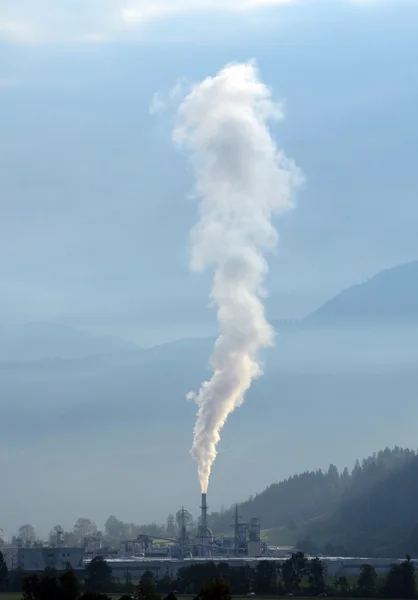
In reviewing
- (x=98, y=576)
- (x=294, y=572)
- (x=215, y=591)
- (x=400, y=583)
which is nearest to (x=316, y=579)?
(x=294, y=572)

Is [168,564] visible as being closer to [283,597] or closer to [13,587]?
[13,587]

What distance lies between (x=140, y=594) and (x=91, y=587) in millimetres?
38564

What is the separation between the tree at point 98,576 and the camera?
14138 centimetres

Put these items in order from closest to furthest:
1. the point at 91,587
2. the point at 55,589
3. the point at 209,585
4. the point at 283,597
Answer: the point at 209,585, the point at 55,589, the point at 283,597, the point at 91,587

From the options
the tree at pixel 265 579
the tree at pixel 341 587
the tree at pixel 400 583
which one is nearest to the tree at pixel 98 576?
the tree at pixel 265 579

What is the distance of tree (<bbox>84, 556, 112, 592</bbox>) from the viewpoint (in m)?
141

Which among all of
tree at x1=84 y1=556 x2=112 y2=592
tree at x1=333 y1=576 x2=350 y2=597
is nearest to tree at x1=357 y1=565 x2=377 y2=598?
tree at x1=333 y1=576 x2=350 y2=597

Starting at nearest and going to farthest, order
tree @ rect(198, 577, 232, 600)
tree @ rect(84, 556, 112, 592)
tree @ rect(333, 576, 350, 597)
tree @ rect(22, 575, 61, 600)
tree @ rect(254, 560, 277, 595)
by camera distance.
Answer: tree @ rect(198, 577, 232, 600) < tree @ rect(22, 575, 61, 600) < tree @ rect(333, 576, 350, 597) < tree @ rect(254, 560, 277, 595) < tree @ rect(84, 556, 112, 592)

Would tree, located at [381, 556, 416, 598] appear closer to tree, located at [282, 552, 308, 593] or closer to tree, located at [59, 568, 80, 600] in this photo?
tree, located at [282, 552, 308, 593]

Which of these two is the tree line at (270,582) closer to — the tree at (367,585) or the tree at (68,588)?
the tree at (367,585)

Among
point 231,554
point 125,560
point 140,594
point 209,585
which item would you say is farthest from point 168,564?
point 209,585

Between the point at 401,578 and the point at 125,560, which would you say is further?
the point at 125,560

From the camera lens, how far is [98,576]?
482 ft

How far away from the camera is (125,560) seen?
183500 millimetres
